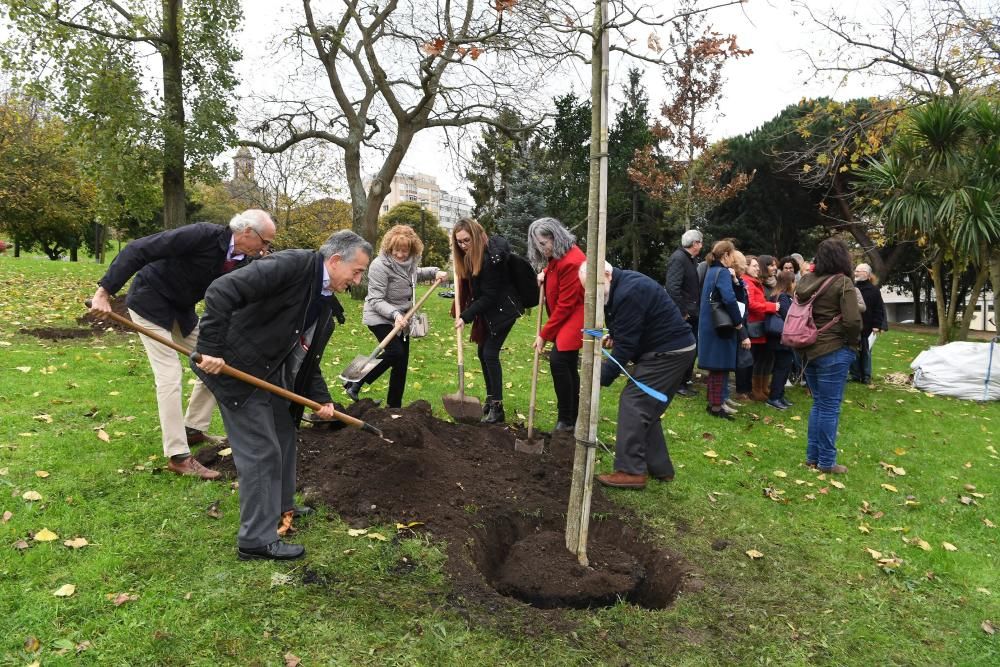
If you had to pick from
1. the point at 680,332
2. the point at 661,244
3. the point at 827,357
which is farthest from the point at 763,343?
the point at 661,244

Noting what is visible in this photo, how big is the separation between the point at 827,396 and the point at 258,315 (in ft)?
16.0

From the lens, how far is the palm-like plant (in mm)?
10125

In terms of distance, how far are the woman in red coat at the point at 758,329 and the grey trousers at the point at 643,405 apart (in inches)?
141

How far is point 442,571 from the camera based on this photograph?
3.57m

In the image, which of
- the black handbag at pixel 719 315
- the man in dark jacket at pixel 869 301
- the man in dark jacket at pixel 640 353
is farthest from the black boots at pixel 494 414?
the man in dark jacket at pixel 869 301

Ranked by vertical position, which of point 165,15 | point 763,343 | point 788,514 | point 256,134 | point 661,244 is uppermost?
point 165,15

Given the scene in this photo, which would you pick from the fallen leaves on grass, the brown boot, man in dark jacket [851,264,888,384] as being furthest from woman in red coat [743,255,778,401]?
the fallen leaves on grass

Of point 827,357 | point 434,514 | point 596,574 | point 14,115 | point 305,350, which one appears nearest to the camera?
point 596,574

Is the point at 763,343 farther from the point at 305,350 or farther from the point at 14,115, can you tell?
the point at 14,115

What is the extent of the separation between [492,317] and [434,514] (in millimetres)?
2652

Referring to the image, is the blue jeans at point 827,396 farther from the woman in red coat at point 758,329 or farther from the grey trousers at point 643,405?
the woman in red coat at point 758,329

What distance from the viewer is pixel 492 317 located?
650cm

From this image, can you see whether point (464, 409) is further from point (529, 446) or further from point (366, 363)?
point (366, 363)

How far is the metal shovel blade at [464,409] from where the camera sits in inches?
256
